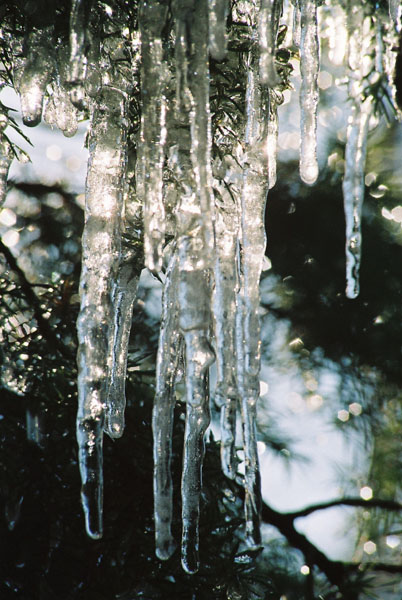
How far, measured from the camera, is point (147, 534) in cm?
99

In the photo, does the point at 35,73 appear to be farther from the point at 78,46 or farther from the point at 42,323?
the point at 42,323

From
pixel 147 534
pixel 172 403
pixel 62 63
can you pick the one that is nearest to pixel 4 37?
pixel 62 63

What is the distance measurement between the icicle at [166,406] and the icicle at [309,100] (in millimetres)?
175

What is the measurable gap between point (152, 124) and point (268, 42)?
126 millimetres

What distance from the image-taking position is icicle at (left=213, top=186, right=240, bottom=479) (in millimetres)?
574

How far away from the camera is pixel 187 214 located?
1.73 ft

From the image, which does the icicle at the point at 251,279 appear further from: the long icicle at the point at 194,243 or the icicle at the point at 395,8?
the icicle at the point at 395,8

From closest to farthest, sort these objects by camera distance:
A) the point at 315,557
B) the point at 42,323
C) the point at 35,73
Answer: the point at 35,73, the point at 42,323, the point at 315,557

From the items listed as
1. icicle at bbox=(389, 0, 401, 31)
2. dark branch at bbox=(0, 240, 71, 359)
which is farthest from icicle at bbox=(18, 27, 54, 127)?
dark branch at bbox=(0, 240, 71, 359)

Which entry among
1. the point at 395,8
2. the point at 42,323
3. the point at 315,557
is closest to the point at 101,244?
the point at 395,8

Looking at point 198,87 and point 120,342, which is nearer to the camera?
point 198,87

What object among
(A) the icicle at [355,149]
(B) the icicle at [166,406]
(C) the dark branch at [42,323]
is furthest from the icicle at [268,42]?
(C) the dark branch at [42,323]

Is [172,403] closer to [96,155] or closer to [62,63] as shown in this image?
[96,155]

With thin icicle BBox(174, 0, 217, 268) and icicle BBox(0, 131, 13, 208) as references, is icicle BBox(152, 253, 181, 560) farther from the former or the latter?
icicle BBox(0, 131, 13, 208)
